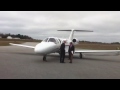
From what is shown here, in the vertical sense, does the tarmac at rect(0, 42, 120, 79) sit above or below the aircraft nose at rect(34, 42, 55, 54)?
below

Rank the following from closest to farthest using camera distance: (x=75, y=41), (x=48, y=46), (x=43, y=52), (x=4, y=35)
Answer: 1. (x=43, y=52)
2. (x=48, y=46)
3. (x=75, y=41)
4. (x=4, y=35)

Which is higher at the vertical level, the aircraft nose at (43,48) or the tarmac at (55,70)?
the aircraft nose at (43,48)

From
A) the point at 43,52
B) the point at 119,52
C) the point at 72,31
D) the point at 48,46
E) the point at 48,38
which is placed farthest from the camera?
the point at 72,31

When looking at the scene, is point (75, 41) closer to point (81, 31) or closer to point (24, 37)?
point (81, 31)

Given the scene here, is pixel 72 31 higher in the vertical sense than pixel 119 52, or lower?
higher

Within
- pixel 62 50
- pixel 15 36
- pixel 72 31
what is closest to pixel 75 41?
pixel 72 31

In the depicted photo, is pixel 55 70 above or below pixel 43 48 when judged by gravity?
below

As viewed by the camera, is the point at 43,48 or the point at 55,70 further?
the point at 43,48

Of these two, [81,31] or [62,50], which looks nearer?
[62,50]

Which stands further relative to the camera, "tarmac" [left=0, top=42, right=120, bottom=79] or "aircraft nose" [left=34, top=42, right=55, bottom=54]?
"aircraft nose" [left=34, top=42, right=55, bottom=54]

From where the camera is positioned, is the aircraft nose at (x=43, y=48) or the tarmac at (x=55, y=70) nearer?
the tarmac at (x=55, y=70)

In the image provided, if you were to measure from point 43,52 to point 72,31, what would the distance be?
1227 centimetres

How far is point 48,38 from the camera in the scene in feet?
59.7

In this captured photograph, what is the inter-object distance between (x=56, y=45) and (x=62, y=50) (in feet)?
6.56
